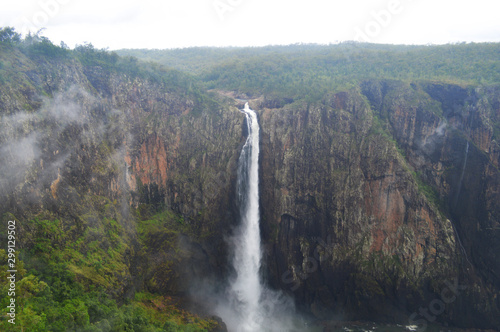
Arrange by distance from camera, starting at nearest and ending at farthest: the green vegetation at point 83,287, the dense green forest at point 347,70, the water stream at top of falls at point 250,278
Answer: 1. the green vegetation at point 83,287
2. the water stream at top of falls at point 250,278
3. the dense green forest at point 347,70

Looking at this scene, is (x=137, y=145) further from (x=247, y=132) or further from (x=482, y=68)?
(x=482, y=68)

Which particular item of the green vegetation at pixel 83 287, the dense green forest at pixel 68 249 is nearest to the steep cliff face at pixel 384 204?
the dense green forest at pixel 68 249

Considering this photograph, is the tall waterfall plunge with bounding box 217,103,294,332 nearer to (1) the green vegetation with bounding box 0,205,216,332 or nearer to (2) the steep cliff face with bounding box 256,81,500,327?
(2) the steep cliff face with bounding box 256,81,500,327

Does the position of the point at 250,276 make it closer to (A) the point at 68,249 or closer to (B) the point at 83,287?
(B) the point at 83,287

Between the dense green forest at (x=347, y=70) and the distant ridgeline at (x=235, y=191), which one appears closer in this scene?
the distant ridgeline at (x=235, y=191)

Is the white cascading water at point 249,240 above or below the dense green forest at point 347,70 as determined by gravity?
below

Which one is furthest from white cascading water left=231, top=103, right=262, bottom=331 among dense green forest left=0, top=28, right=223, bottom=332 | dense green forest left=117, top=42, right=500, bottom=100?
dense green forest left=117, top=42, right=500, bottom=100

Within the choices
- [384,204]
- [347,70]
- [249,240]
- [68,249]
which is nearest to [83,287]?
[68,249]

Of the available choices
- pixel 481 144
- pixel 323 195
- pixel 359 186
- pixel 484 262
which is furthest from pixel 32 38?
pixel 484 262

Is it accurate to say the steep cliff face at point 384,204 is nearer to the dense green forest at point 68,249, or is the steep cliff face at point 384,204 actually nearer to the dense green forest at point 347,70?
the dense green forest at point 347,70
